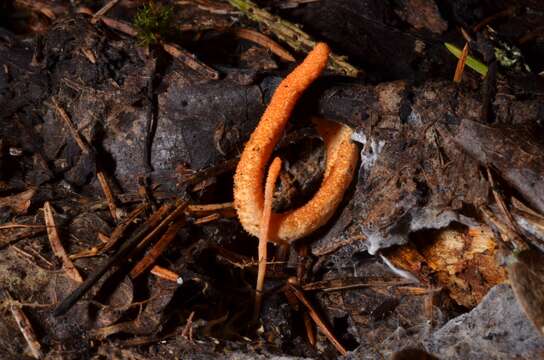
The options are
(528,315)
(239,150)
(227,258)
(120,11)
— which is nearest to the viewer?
(528,315)

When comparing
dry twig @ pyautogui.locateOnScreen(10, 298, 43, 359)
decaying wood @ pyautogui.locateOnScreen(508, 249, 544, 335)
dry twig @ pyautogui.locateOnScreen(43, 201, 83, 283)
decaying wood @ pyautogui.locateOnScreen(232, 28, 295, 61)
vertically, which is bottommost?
dry twig @ pyautogui.locateOnScreen(10, 298, 43, 359)

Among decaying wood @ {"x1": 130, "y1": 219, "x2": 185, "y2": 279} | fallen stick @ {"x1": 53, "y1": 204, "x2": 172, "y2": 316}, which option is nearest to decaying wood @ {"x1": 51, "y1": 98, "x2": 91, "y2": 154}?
fallen stick @ {"x1": 53, "y1": 204, "x2": 172, "y2": 316}

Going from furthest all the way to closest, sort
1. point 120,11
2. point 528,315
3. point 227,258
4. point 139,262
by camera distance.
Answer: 1. point 120,11
2. point 227,258
3. point 139,262
4. point 528,315

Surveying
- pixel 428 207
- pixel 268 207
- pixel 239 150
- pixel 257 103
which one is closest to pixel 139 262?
pixel 268 207

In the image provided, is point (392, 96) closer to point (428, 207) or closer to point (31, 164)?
point (428, 207)

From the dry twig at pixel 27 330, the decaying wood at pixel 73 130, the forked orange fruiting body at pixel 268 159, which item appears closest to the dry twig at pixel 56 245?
the dry twig at pixel 27 330

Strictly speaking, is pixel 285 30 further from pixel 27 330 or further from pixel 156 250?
pixel 27 330

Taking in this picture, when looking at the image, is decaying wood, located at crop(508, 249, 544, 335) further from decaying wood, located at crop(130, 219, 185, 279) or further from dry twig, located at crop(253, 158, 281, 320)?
decaying wood, located at crop(130, 219, 185, 279)

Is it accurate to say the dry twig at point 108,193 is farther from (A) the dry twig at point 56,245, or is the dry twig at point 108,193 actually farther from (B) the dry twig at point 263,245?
(B) the dry twig at point 263,245
